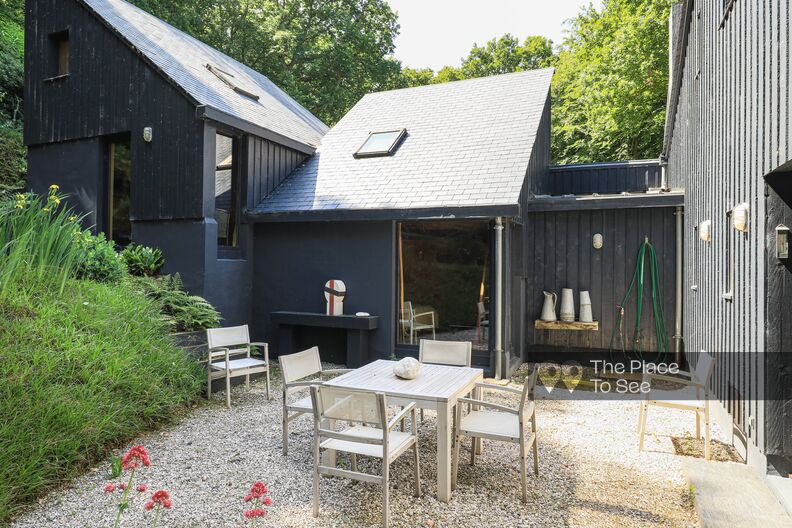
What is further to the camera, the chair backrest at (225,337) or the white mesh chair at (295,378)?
the chair backrest at (225,337)

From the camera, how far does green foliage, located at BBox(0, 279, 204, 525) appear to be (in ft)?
11.3

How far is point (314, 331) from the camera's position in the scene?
26.2 ft

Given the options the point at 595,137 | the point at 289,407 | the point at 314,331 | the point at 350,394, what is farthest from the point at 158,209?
the point at 595,137

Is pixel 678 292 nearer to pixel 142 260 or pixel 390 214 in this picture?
pixel 390 214

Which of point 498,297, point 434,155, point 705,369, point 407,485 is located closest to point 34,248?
point 407,485

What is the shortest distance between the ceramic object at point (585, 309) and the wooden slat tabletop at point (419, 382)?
3.89 meters

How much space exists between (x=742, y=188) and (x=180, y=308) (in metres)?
5.93

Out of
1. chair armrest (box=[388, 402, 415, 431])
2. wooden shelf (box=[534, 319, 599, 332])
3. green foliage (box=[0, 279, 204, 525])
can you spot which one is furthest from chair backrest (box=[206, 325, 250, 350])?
wooden shelf (box=[534, 319, 599, 332])

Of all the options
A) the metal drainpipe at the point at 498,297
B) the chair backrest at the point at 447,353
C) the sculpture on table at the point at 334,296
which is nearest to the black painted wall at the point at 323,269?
the sculpture on table at the point at 334,296

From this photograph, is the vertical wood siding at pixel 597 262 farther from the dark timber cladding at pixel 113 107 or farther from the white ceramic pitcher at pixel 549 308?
the dark timber cladding at pixel 113 107

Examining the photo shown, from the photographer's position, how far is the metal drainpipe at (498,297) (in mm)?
6770

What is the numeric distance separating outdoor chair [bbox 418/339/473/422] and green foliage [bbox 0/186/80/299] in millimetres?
3629

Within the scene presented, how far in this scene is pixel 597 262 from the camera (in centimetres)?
772

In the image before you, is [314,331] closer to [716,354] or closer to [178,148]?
[178,148]
